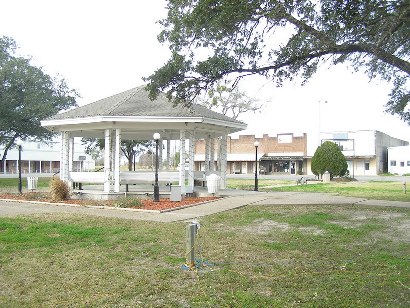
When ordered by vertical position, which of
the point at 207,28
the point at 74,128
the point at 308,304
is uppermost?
the point at 207,28

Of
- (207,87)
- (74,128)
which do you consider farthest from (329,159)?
(207,87)

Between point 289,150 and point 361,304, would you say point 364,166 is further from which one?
point 361,304

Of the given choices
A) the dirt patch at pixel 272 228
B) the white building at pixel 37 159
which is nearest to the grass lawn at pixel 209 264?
the dirt patch at pixel 272 228

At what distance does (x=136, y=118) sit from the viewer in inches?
696

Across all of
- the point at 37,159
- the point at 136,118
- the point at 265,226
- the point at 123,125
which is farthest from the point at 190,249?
the point at 37,159

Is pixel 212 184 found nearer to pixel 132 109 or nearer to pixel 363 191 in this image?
pixel 132 109

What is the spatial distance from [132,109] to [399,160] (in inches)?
2161

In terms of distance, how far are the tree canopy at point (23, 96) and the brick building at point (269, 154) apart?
34779 millimetres

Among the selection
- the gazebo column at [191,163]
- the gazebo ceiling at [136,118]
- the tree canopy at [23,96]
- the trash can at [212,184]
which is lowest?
the trash can at [212,184]

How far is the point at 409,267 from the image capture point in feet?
21.7

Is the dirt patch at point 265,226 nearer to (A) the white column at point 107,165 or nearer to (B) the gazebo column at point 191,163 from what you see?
(B) the gazebo column at point 191,163

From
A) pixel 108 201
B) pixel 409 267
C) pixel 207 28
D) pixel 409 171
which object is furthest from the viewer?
pixel 409 171

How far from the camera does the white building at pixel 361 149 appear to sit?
199 feet

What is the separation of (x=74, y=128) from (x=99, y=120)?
284cm
